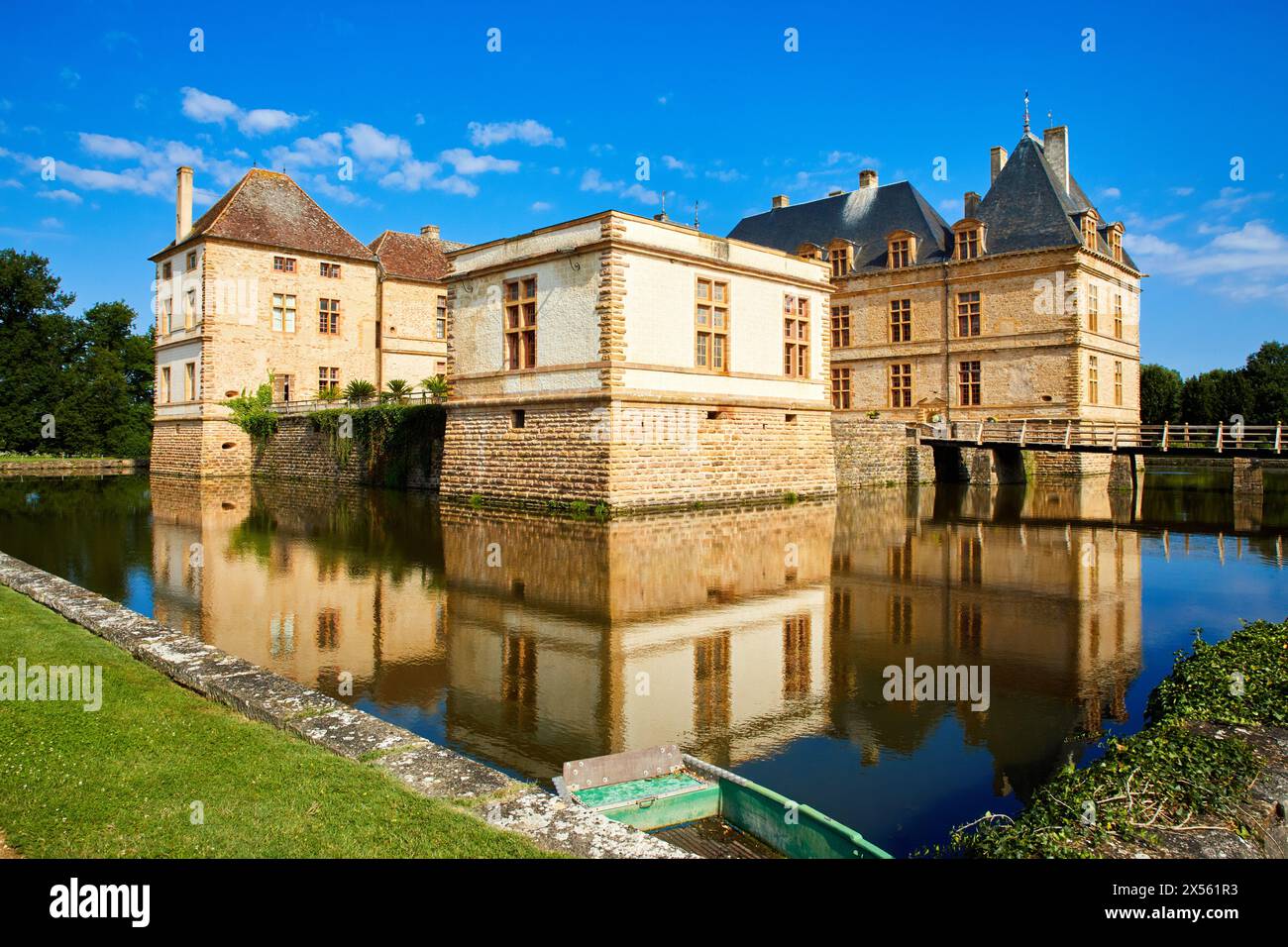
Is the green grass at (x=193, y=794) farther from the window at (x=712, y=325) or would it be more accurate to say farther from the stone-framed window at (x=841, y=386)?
the stone-framed window at (x=841, y=386)

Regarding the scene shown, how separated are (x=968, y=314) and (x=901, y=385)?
4.02m

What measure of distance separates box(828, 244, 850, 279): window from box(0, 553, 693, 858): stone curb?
33649 millimetres

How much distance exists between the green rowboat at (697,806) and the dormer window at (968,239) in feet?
110

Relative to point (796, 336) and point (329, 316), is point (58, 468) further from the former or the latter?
point (796, 336)

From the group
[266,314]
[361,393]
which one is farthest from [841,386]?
[266,314]

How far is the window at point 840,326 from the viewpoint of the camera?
126 feet

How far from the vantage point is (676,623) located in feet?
32.1

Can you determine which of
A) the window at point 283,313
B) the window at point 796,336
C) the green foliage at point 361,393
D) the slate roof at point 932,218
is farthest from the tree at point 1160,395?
the window at point 283,313

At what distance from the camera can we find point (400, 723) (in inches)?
256

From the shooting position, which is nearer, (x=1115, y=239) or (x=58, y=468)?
(x=1115, y=239)

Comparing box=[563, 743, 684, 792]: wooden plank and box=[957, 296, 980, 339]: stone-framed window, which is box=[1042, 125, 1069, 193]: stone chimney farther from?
box=[563, 743, 684, 792]: wooden plank

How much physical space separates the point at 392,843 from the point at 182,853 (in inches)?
34.2

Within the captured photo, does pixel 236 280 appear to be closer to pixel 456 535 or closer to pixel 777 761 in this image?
pixel 456 535
